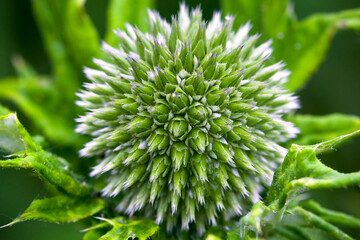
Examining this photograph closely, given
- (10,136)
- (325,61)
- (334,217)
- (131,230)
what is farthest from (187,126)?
(325,61)

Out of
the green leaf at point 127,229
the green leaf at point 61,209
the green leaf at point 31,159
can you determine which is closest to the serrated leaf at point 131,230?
the green leaf at point 127,229

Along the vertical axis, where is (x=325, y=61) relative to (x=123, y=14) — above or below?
above

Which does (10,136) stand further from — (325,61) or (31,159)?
(325,61)

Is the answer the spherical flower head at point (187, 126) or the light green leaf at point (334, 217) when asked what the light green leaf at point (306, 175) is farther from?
the light green leaf at point (334, 217)

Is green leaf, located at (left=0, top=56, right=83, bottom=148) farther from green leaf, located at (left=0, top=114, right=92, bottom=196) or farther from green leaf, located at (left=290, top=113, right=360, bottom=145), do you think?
green leaf, located at (left=290, top=113, right=360, bottom=145)

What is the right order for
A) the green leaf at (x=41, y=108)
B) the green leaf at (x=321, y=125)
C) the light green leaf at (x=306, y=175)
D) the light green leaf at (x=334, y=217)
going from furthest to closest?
1. the green leaf at (x=41, y=108)
2. the green leaf at (x=321, y=125)
3. the light green leaf at (x=334, y=217)
4. the light green leaf at (x=306, y=175)

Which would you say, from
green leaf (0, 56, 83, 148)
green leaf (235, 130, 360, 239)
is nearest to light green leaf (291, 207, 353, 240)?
green leaf (235, 130, 360, 239)
